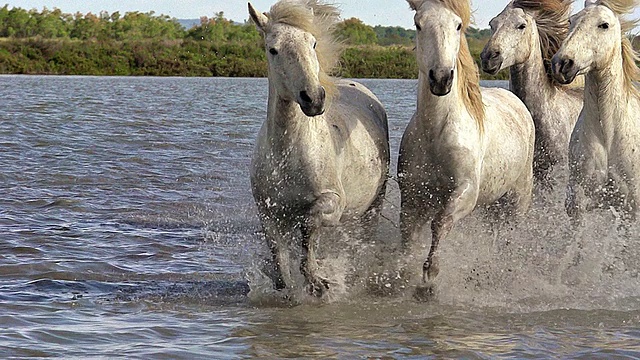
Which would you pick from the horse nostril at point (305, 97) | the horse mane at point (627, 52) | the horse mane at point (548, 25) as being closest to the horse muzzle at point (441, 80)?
the horse nostril at point (305, 97)

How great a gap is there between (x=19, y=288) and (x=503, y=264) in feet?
10.1

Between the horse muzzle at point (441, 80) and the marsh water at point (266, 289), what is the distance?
1231mm

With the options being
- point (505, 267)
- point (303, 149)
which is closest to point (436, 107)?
point (303, 149)

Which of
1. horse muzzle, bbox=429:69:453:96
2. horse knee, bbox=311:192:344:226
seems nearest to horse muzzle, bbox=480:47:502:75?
horse muzzle, bbox=429:69:453:96

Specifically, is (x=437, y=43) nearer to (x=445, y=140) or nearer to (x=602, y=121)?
(x=445, y=140)

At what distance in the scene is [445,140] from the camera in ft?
20.4

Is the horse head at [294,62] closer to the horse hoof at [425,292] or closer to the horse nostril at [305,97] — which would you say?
the horse nostril at [305,97]

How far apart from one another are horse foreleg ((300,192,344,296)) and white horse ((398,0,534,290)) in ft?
1.96

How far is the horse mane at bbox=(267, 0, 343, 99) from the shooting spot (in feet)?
19.3

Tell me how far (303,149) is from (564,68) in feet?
5.73

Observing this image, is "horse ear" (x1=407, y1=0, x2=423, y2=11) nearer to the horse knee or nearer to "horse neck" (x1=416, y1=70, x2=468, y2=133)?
"horse neck" (x1=416, y1=70, x2=468, y2=133)

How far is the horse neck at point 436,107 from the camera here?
20.3 ft

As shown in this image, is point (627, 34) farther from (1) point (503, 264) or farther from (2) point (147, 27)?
(2) point (147, 27)

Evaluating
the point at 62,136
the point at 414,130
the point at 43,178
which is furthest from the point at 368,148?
the point at 62,136
